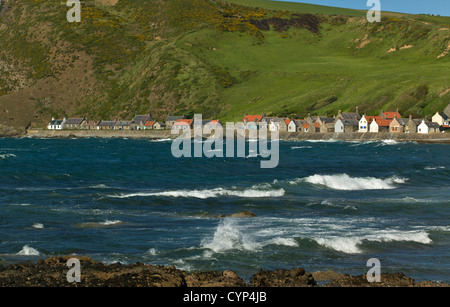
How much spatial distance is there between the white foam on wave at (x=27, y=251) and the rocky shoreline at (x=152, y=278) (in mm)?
4914

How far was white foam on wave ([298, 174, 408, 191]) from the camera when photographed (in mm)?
60188

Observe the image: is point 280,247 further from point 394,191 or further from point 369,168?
point 369,168

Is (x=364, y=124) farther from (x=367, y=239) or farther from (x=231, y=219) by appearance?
(x=367, y=239)

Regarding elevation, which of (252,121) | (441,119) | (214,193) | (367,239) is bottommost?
(367,239)

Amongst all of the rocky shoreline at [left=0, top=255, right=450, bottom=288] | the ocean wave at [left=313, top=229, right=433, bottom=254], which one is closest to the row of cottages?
the ocean wave at [left=313, top=229, right=433, bottom=254]

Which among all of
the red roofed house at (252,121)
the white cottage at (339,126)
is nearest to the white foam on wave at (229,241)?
the white cottage at (339,126)

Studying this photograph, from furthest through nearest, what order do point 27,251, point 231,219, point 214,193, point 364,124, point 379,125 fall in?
point 364,124 → point 379,125 → point 214,193 → point 231,219 → point 27,251

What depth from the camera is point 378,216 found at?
41781mm

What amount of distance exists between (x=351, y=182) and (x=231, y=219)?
2605 cm

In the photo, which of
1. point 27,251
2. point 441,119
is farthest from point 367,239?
point 441,119

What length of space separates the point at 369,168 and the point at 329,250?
52.4 meters

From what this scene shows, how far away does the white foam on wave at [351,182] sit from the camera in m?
60.2

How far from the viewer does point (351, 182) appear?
6247cm

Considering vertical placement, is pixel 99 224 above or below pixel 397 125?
below
